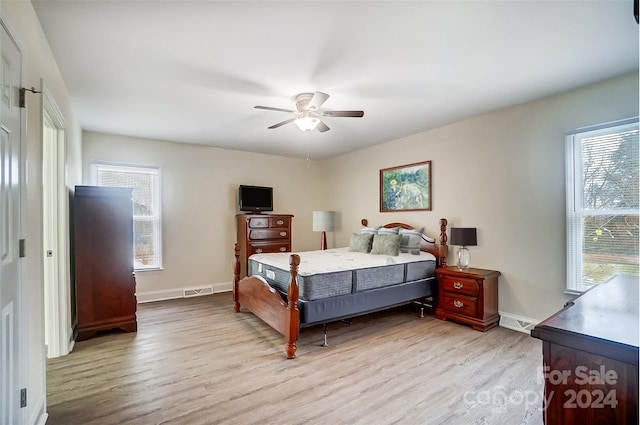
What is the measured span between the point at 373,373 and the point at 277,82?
105 inches

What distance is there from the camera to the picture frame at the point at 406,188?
14.3ft

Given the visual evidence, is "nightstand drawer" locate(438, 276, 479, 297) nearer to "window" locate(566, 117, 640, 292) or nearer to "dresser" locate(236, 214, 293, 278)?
"window" locate(566, 117, 640, 292)

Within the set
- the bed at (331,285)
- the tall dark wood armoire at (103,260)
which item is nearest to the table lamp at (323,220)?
the bed at (331,285)

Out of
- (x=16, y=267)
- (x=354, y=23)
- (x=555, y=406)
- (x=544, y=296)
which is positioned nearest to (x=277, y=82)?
(x=354, y=23)

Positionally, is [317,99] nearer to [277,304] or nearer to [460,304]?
[277,304]

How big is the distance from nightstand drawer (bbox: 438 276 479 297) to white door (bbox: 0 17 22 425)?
3769 millimetres

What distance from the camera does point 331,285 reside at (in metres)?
3.02

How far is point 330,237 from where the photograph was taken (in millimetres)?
6102

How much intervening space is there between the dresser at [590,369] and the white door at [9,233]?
2.20 m

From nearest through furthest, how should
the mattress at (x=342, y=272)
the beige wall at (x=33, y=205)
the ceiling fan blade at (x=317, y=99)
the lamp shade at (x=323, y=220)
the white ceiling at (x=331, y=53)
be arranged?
the beige wall at (x=33, y=205) → the white ceiling at (x=331, y=53) → the ceiling fan blade at (x=317, y=99) → the mattress at (x=342, y=272) → the lamp shade at (x=323, y=220)

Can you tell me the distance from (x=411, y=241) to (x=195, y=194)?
11.7ft

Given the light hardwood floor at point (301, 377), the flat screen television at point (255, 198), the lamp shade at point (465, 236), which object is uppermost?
the flat screen television at point (255, 198)

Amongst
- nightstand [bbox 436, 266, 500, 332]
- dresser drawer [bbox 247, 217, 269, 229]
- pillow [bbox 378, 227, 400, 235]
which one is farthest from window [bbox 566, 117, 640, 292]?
dresser drawer [bbox 247, 217, 269, 229]

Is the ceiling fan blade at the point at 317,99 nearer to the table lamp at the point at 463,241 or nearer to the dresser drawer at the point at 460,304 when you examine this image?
the table lamp at the point at 463,241
